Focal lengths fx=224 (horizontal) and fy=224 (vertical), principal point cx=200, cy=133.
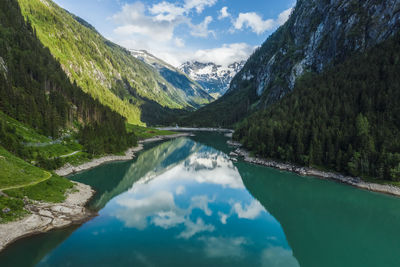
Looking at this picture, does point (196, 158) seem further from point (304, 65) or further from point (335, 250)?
point (304, 65)

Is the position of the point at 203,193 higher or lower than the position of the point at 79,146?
lower

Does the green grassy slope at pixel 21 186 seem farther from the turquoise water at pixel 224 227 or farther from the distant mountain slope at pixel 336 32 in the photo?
the distant mountain slope at pixel 336 32

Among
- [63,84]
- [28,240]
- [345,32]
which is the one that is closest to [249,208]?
[28,240]

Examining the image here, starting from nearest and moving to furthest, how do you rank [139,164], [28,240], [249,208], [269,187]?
[28,240]
[249,208]
[269,187]
[139,164]

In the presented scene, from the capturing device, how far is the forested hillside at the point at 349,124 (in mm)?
59125

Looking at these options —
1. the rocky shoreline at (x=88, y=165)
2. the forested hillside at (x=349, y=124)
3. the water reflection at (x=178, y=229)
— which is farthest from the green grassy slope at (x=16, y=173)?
the forested hillside at (x=349, y=124)

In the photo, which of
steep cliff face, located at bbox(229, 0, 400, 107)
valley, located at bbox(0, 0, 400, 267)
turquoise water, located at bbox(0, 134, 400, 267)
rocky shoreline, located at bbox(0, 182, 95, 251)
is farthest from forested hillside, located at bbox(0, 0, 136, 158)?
steep cliff face, located at bbox(229, 0, 400, 107)

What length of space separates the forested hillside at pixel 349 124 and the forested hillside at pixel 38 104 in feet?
204

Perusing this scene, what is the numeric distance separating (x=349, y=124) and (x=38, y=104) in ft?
341

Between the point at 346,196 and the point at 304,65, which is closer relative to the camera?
the point at 346,196

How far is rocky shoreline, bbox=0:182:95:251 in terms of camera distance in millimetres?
27595

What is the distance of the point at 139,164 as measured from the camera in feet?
273

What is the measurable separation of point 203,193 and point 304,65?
140 m

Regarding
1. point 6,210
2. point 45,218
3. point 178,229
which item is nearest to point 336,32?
point 178,229
